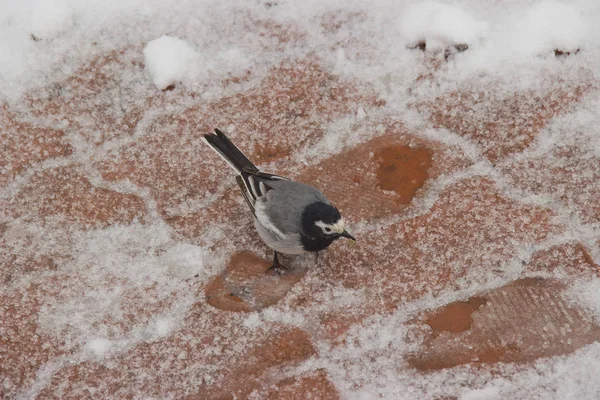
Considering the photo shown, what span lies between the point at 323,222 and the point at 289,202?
1.03 ft

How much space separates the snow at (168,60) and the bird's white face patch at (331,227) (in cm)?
185

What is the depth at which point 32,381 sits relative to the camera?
3619 mm

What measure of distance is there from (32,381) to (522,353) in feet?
9.94

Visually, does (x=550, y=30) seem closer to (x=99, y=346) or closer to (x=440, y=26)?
(x=440, y=26)

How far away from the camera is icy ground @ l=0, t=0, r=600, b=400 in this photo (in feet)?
11.7

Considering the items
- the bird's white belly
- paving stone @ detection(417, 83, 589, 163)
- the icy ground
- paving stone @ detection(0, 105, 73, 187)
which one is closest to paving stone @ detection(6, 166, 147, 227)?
the icy ground

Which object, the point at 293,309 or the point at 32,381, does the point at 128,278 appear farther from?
the point at 293,309

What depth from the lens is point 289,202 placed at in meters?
3.85

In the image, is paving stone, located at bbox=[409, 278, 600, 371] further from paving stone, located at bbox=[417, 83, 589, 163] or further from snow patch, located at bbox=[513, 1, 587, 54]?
snow patch, located at bbox=[513, 1, 587, 54]

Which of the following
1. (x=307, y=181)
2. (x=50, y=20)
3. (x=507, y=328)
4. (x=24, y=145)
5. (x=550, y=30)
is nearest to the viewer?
(x=507, y=328)

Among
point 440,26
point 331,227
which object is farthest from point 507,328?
point 440,26

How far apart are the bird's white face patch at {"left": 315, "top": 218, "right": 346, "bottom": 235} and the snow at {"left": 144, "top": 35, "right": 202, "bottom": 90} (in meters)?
1.85

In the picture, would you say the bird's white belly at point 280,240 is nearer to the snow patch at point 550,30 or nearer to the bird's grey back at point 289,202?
the bird's grey back at point 289,202

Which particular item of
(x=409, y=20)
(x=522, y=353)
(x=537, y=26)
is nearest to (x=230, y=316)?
(x=522, y=353)
